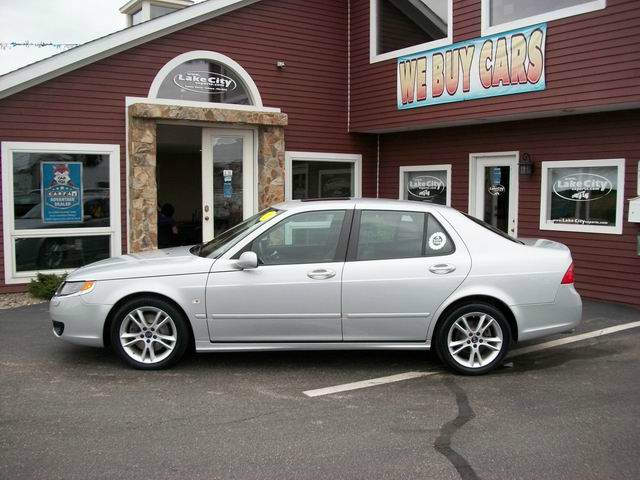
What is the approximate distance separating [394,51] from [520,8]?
2468 mm

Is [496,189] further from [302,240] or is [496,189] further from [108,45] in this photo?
[108,45]

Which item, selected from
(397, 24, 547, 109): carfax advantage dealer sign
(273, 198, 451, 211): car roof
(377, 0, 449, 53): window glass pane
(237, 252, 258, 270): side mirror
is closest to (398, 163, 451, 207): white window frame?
(397, 24, 547, 109): carfax advantage dealer sign

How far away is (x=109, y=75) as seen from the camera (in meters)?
9.86

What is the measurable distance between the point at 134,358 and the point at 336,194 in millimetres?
7274

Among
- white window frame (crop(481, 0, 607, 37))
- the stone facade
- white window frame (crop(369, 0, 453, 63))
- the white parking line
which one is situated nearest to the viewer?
the white parking line

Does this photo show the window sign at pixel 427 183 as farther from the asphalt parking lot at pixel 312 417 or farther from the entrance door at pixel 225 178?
the asphalt parking lot at pixel 312 417

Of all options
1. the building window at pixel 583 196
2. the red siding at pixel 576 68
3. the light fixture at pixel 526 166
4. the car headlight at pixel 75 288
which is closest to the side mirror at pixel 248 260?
the car headlight at pixel 75 288

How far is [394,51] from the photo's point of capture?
11.3 meters

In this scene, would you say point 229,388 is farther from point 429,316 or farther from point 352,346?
point 429,316

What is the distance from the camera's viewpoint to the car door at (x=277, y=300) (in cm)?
558

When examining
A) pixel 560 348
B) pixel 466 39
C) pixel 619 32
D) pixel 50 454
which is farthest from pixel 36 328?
pixel 619 32

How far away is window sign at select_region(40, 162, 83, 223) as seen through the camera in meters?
9.51

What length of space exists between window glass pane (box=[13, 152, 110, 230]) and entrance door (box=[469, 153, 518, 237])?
599cm

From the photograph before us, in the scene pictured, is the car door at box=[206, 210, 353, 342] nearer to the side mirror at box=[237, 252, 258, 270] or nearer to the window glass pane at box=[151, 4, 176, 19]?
the side mirror at box=[237, 252, 258, 270]
